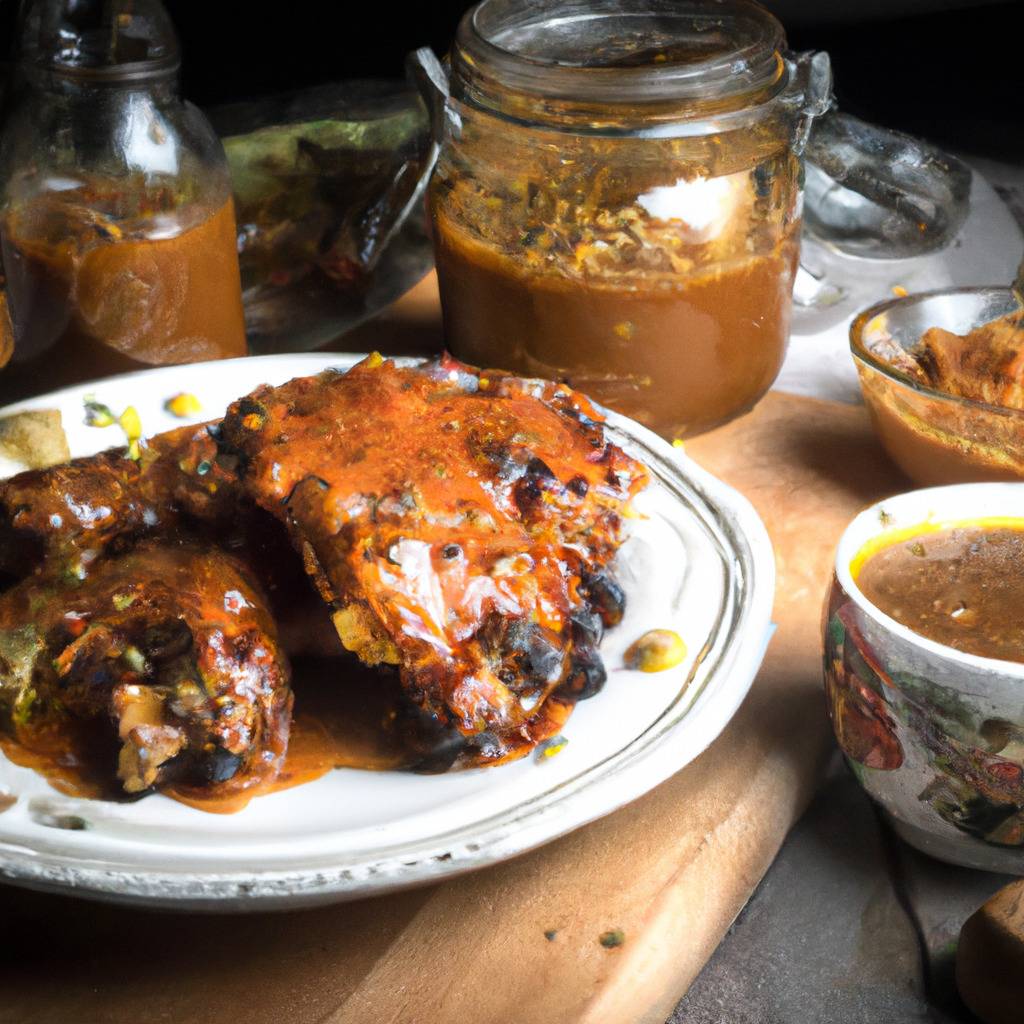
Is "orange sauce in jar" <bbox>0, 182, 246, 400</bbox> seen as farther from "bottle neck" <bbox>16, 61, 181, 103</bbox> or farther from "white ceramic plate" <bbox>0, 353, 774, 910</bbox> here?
"white ceramic plate" <bbox>0, 353, 774, 910</bbox>

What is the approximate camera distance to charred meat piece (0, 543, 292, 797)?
1.17 m

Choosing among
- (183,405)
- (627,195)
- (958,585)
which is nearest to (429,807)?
(958,585)

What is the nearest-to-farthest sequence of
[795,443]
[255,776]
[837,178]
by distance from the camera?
[255,776] < [795,443] < [837,178]

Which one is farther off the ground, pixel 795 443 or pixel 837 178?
pixel 837 178

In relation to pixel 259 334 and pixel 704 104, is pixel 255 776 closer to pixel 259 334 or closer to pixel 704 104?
pixel 704 104

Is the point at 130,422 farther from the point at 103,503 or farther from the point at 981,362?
the point at 981,362

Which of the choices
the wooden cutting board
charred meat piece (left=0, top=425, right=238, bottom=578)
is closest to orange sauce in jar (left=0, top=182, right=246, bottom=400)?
charred meat piece (left=0, top=425, right=238, bottom=578)

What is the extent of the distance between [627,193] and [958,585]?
0.68 metres

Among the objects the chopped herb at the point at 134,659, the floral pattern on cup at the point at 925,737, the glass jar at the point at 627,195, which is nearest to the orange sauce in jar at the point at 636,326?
the glass jar at the point at 627,195

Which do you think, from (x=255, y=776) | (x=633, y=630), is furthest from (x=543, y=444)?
(x=255, y=776)

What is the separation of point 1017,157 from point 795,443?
2040 mm

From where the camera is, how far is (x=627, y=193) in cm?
170

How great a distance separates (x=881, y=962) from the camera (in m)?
1.32

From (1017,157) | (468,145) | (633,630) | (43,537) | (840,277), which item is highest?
(468,145)
